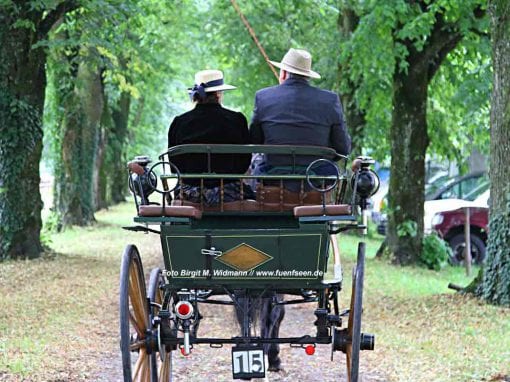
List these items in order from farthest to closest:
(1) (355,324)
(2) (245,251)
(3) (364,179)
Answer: (3) (364,179) → (1) (355,324) → (2) (245,251)

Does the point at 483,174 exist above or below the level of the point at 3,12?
below

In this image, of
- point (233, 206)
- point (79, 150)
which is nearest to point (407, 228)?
point (79, 150)

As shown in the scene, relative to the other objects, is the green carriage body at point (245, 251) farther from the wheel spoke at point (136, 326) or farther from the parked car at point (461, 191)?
the parked car at point (461, 191)

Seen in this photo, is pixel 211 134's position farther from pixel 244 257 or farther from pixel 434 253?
pixel 434 253

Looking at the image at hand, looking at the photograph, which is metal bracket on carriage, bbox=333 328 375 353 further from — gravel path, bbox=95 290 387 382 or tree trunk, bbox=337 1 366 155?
tree trunk, bbox=337 1 366 155

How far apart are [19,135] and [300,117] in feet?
38.4

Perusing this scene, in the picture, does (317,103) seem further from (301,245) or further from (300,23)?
(300,23)

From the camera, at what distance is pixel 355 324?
668cm

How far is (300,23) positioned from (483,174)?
6398 millimetres

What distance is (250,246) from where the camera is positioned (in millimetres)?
6570

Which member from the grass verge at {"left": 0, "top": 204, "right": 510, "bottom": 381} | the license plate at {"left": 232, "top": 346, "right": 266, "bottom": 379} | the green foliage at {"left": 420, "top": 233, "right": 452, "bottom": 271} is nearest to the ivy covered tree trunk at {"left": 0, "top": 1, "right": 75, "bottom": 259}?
the grass verge at {"left": 0, "top": 204, "right": 510, "bottom": 381}

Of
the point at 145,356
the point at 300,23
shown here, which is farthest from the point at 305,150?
the point at 300,23

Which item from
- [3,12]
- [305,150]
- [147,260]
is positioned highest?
[3,12]

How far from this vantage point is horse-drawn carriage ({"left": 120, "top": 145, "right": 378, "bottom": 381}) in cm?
652
